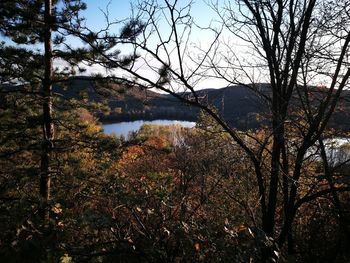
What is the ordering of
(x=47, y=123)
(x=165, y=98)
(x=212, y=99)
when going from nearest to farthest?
(x=165, y=98)
(x=212, y=99)
(x=47, y=123)

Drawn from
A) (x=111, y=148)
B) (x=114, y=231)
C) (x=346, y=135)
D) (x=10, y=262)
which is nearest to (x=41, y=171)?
(x=111, y=148)

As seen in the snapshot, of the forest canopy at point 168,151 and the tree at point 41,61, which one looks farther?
the tree at point 41,61

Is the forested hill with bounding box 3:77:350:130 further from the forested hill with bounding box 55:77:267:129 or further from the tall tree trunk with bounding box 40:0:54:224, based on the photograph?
the tall tree trunk with bounding box 40:0:54:224

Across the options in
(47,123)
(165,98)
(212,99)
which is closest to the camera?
(165,98)

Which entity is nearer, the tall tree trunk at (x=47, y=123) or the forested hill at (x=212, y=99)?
the forested hill at (x=212, y=99)

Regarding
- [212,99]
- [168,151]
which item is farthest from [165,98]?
[168,151]

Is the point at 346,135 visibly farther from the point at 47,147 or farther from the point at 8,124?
the point at 8,124

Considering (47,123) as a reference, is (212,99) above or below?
above

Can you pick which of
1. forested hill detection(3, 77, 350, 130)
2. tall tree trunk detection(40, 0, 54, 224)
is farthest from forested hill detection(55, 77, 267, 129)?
tall tree trunk detection(40, 0, 54, 224)

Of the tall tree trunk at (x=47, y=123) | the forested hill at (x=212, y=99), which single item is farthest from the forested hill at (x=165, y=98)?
the tall tree trunk at (x=47, y=123)

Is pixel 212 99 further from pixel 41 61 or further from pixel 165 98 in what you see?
pixel 41 61

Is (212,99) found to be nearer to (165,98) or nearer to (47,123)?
(165,98)

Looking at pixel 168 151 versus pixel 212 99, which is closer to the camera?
pixel 212 99

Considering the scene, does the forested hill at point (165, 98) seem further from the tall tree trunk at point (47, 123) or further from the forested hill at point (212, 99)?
the tall tree trunk at point (47, 123)
